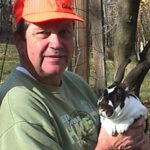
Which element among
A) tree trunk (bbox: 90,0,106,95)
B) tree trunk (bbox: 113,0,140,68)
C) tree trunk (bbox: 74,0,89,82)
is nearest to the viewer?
tree trunk (bbox: 74,0,89,82)

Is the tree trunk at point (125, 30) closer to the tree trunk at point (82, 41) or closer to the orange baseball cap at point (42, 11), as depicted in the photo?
the tree trunk at point (82, 41)

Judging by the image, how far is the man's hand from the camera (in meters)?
2.73

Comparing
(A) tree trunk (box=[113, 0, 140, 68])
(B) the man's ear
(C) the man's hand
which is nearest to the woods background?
(A) tree trunk (box=[113, 0, 140, 68])

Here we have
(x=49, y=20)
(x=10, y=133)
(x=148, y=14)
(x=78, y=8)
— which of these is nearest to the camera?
(x=10, y=133)

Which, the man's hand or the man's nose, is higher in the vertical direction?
the man's nose

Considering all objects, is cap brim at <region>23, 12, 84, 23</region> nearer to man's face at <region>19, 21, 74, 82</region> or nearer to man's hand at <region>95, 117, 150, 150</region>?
man's face at <region>19, 21, 74, 82</region>

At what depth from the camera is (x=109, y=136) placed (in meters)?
2.76

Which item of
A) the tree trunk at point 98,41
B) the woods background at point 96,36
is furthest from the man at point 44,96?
the tree trunk at point 98,41

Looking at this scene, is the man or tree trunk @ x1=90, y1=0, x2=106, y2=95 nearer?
the man

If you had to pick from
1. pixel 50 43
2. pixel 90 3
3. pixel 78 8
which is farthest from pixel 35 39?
pixel 90 3

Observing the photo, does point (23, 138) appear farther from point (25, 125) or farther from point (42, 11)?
point (42, 11)

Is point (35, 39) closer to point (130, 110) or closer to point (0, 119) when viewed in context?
point (0, 119)

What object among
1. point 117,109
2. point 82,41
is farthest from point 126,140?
point 82,41

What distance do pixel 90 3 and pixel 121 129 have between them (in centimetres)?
216
